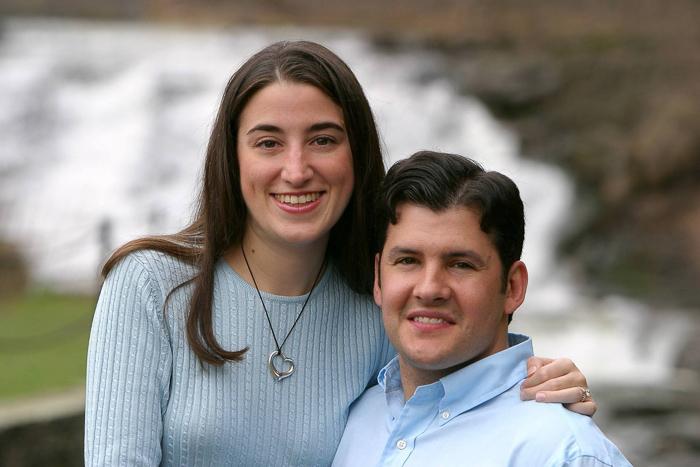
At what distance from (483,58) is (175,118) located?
361 centimetres

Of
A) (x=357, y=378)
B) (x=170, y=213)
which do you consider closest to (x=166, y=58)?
(x=170, y=213)

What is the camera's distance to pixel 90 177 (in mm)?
10078

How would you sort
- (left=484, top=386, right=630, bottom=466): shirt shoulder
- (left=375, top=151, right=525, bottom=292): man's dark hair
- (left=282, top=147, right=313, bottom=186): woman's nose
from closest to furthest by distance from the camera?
1. (left=484, top=386, right=630, bottom=466): shirt shoulder
2. (left=375, top=151, right=525, bottom=292): man's dark hair
3. (left=282, top=147, right=313, bottom=186): woman's nose

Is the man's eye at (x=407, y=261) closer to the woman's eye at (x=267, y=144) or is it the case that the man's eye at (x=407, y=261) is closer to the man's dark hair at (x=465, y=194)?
the man's dark hair at (x=465, y=194)

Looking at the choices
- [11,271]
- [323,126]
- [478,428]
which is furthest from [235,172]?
[11,271]

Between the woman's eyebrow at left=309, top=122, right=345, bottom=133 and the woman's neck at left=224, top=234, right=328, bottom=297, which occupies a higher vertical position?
the woman's eyebrow at left=309, top=122, right=345, bottom=133

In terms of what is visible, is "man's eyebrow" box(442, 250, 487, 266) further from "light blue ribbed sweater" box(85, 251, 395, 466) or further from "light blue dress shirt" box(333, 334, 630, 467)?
"light blue ribbed sweater" box(85, 251, 395, 466)

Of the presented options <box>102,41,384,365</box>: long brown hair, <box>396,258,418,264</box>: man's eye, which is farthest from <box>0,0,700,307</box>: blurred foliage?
<box>396,258,418,264</box>: man's eye

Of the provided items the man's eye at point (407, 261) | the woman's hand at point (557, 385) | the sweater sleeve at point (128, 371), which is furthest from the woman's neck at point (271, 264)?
the woman's hand at point (557, 385)

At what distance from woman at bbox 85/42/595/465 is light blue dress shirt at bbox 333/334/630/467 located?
0.07 meters

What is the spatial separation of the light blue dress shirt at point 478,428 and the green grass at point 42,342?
4.16 m

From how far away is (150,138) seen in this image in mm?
10438

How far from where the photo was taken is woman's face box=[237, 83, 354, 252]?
2.18 m

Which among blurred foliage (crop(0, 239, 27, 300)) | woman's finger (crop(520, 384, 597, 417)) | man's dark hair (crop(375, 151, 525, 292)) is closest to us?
woman's finger (crop(520, 384, 597, 417))
